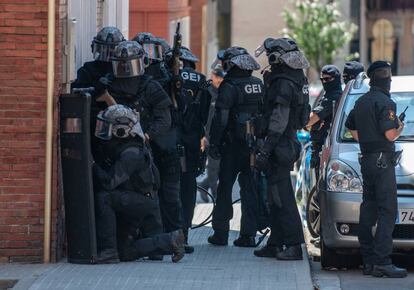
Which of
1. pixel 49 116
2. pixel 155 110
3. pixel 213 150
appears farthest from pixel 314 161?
pixel 49 116

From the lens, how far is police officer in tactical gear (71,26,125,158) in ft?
35.6

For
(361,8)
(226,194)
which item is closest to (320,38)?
(361,8)

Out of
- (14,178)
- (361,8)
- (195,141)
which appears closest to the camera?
(14,178)

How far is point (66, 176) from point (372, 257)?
8.82ft

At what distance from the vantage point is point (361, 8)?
57375 millimetres

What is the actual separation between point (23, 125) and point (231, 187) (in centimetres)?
273

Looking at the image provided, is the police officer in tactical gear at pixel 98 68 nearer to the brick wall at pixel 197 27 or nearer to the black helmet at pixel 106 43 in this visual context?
the black helmet at pixel 106 43

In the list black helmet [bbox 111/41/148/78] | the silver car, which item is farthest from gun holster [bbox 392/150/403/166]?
black helmet [bbox 111/41/148/78]

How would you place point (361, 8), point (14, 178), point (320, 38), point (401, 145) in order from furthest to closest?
point (361, 8)
point (320, 38)
point (401, 145)
point (14, 178)

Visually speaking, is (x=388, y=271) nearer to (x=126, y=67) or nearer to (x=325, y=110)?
(x=126, y=67)

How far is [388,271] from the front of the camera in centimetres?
1049

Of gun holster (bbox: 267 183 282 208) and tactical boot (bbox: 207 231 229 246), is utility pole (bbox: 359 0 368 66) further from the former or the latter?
gun holster (bbox: 267 183 282 208)

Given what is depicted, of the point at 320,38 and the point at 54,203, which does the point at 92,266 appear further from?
the point at 320,38

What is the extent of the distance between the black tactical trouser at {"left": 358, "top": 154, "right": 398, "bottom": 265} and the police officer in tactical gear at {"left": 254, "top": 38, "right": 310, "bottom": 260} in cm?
74
